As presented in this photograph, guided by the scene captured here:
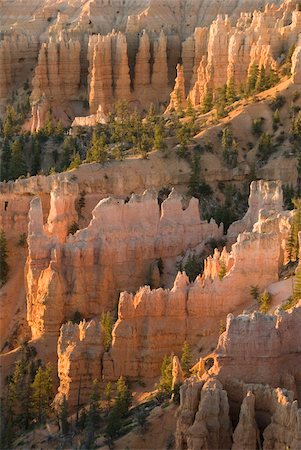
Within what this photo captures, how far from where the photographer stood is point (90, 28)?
105 meters

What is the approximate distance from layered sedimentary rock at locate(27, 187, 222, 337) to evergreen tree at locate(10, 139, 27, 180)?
1266 centimetres

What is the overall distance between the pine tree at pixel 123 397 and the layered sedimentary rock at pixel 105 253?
37.5ft

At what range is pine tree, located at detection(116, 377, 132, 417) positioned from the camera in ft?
146

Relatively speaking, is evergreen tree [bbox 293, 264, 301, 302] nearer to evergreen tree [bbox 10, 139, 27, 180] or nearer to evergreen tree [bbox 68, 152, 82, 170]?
evergreen tree [bbox 68, 152, 82, 170]

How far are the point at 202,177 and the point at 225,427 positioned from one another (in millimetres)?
32756

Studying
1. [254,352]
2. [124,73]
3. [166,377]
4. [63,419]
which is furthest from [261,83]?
[254,352]

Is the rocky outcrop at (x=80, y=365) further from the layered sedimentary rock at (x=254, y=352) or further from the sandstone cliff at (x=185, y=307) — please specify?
the layered sedimentary rock at (x=254, y=352)

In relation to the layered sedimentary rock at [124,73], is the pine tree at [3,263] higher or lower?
lower

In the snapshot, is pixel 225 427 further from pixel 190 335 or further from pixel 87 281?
pixel 87 281

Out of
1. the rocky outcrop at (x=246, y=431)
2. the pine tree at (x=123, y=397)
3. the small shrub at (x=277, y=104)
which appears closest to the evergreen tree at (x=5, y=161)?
the small shrub at (x=277, y=104)

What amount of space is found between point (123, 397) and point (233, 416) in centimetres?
597

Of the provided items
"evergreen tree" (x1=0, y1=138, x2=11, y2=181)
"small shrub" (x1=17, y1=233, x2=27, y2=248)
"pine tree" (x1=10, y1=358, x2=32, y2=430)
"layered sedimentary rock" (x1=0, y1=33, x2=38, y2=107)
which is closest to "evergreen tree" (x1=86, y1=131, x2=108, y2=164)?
"evergreen tree" (x1=0, y1=138, x2=11, y2=181)

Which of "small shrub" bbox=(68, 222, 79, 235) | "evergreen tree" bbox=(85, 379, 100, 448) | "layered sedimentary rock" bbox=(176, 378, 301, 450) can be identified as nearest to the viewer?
"layered sedimentary rock" bbox=(176, 378, 301, 450)

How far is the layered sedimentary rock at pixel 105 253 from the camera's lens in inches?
2290
